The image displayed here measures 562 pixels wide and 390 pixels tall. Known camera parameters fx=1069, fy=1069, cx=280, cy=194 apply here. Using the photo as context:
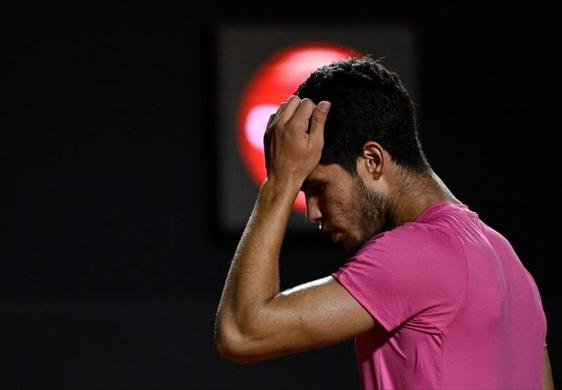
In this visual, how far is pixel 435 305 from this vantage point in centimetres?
157

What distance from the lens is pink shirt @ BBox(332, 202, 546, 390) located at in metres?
1.57

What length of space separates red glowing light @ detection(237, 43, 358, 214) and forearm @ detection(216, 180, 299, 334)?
2041 millimetres

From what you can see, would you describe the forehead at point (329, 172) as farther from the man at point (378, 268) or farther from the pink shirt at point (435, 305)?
the pink shirt at point (435, 305)

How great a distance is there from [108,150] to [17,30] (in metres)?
0.52

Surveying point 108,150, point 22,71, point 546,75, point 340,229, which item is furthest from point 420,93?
point 340,229

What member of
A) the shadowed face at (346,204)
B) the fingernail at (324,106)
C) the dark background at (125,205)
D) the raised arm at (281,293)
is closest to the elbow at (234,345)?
the raised arm at (281,293)

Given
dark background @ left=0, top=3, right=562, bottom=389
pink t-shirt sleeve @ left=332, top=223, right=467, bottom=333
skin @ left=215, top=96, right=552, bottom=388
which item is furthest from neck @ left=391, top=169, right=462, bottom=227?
dark background @ left=0, top=3, right=562, bottom=389

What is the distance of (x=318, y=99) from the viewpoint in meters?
1.71

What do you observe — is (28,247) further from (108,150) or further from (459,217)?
(459,217)

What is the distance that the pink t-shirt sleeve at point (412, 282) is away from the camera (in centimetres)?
157

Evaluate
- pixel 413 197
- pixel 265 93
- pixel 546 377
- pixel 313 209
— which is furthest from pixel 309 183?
pixel 265 93

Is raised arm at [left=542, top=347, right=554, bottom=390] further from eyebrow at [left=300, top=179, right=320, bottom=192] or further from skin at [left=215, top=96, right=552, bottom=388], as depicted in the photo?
eyebrow at [left=300, top=179, right=320, bottom=192]

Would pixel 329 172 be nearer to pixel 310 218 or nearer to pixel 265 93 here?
pixel 310 218

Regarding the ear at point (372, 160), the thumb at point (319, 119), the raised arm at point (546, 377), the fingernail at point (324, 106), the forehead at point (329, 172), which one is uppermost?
the fingernail at point (324, 106)
